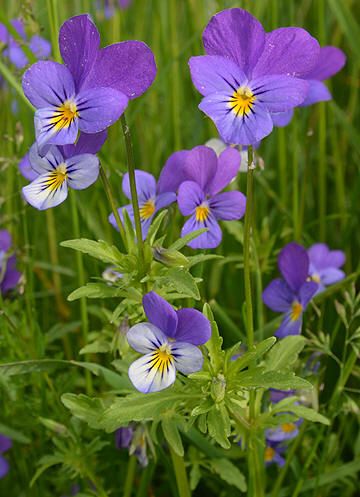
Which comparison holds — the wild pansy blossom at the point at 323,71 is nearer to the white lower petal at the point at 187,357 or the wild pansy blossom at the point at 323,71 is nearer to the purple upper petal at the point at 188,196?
the purple upper petal at the point at 188,196

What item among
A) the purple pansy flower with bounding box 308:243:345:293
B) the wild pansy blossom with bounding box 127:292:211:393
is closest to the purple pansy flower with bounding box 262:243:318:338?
the purple pansy flower with bounding box 308:243:345:293

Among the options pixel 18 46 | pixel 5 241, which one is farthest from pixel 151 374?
pixel 18 46

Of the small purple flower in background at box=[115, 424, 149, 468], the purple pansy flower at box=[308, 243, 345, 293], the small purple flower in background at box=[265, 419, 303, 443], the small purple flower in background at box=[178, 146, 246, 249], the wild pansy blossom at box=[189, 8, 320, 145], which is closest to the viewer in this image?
the wild pansy blossom at box=[189, 8, 320, 145]

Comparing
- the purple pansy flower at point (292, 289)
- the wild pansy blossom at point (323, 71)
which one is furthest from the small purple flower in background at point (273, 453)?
the wild pansy blossom at point (323, 71)

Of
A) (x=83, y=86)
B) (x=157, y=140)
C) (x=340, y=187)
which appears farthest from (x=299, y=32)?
(x=157, y=140)

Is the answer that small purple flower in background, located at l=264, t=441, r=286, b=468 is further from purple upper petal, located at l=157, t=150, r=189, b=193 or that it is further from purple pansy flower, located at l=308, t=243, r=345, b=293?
purple upper petal, located at l=157, t=150, r=189, b=193

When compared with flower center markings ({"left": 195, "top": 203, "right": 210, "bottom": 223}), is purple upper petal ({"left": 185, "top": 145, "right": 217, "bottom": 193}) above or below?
above

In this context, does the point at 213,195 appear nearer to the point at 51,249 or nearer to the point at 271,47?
the point at 271,47
